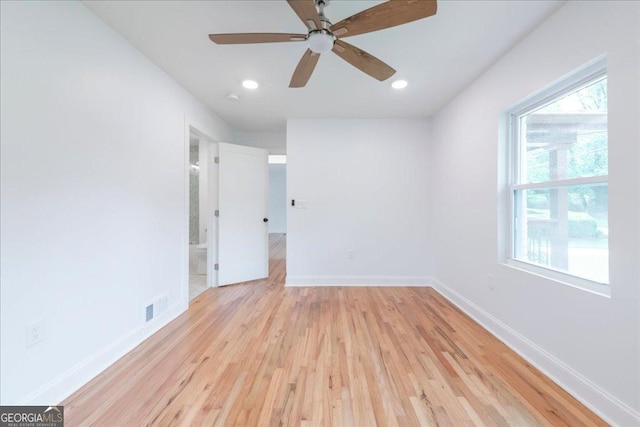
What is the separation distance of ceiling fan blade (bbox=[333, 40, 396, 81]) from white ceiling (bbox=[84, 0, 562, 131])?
0.92 feet

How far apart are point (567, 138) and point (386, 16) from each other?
149cm

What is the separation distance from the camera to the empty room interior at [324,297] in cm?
128

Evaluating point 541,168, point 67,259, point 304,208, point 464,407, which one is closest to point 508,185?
point 541,168

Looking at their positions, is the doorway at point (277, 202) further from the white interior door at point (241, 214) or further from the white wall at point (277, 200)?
the white interior door at point (241, 214)

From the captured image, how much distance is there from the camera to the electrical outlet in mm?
1281

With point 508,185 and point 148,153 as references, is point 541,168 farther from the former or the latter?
point 148,153

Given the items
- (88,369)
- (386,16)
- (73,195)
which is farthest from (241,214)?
(386,16)

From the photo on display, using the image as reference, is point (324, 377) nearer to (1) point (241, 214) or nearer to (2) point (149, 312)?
(2) point (149, 312)

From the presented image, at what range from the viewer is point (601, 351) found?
53.2 inches

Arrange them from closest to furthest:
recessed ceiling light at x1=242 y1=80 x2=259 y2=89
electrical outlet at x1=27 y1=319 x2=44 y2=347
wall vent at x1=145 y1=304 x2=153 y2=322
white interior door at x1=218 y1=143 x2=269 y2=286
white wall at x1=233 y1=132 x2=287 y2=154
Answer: electrical outlet at x1=27 y1=319 x2=44 y2=347 → wall vent at x1=145 y1=304 x2=153 y2=322 → recessed ceiling light at x1=242 y1=80 x2=259 y2=89 → white interior door at x1=218 y1=143 x2=269 y2=286 → white wall at x1=233 y1=132 x2=287 y2=154

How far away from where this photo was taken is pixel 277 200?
9766 millimetres

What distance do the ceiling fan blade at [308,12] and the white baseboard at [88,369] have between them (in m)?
2.37

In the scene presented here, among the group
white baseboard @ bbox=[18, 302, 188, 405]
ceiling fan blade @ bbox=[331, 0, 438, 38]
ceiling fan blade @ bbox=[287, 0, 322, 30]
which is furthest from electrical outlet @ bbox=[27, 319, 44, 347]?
ceiling fan blade @ bbox=[331, 0, 438, 38]

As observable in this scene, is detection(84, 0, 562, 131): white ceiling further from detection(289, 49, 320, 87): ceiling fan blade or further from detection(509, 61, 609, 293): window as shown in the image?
detection(509, 61, 609, 293): window
